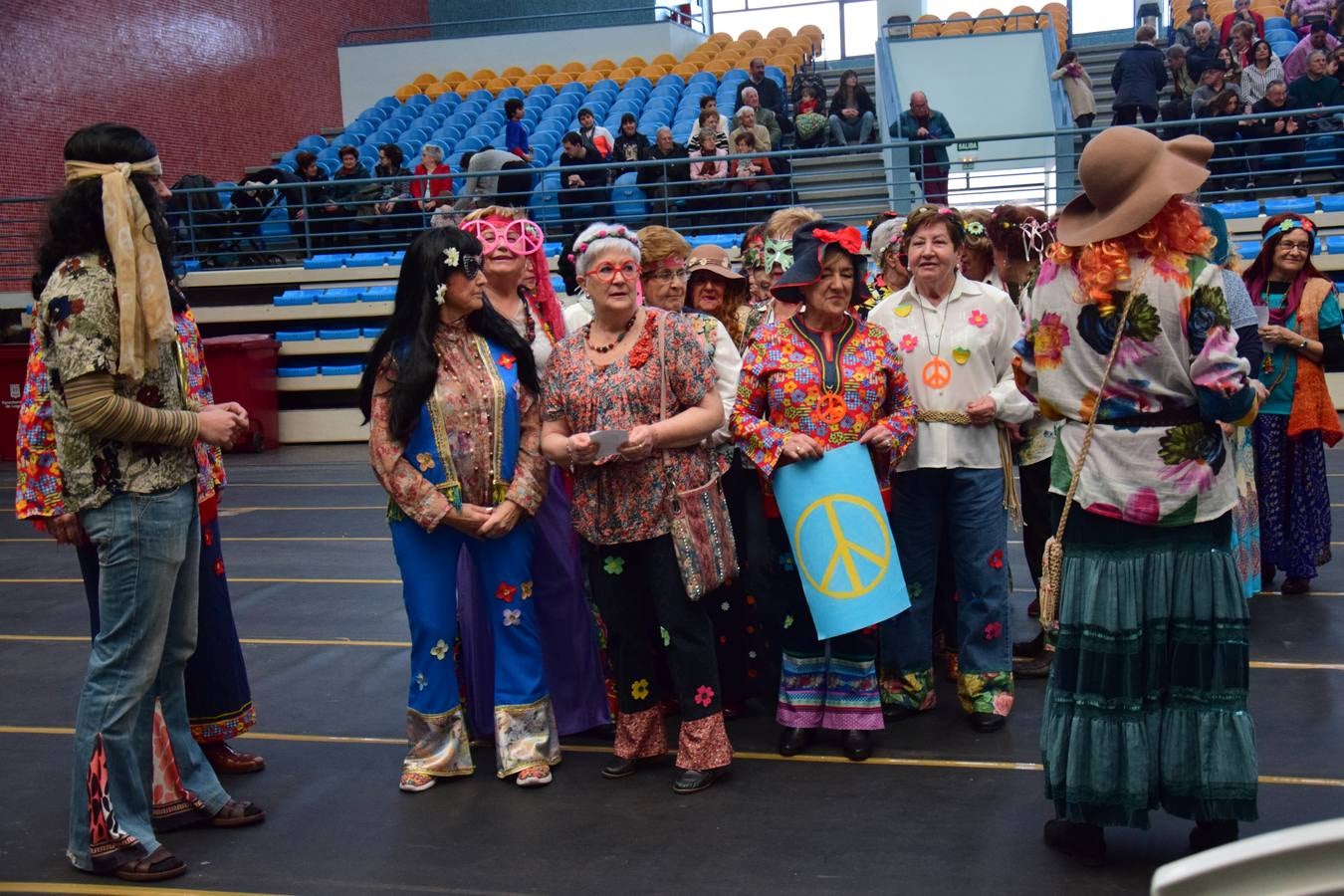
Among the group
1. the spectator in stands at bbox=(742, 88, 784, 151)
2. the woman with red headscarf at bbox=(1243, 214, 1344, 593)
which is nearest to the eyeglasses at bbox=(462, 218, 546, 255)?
the woman with red headscarf at bbox=(1243, 214, 1344, 593)

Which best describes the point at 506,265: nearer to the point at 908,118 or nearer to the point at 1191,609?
the point at 1191,609

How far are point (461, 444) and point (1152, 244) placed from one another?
220 cm

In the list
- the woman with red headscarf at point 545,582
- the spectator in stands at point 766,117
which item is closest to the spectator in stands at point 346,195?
the spectator in stands at point 766,117

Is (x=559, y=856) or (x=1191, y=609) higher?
(x=1191, y=609)

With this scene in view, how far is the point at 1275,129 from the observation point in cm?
1374

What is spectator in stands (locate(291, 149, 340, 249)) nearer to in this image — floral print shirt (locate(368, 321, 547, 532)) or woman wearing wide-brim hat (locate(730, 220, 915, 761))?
floral print shirt (locate(368, 321, 547, 532))

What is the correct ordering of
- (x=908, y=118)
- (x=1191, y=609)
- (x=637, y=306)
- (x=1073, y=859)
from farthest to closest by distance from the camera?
1. (x=908, y=118)
2. (x=637, y=306)
3. (x=1073, y=859)
4. (x=1191, y=609)

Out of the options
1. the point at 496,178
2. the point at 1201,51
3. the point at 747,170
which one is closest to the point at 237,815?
the point at 747,170

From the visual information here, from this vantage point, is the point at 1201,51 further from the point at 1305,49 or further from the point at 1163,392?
the point at 1163,392

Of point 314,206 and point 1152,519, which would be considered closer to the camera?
point 1152,519

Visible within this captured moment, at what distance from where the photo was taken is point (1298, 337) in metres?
6.45

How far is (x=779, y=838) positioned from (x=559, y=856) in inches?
25.5

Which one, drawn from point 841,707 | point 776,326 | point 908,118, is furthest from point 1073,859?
point 908,118

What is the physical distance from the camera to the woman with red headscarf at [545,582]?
15.6 ft
